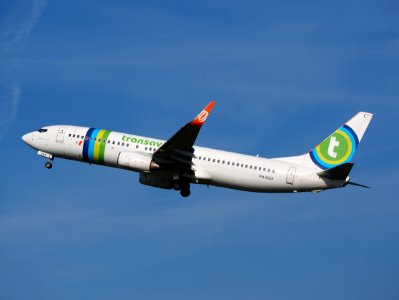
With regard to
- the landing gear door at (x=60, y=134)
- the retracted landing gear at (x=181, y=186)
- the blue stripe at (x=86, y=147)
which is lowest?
the retracted landing gear at (x=181, y=186)

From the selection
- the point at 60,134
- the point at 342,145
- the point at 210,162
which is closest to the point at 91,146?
the point at 60,134

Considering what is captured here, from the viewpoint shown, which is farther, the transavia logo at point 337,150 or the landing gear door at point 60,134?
the landing gear door at point 60,134

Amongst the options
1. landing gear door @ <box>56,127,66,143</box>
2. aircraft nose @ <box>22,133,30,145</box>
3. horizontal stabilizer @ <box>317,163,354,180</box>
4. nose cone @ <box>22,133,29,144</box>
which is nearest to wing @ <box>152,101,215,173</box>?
landing gear door @ <box>56,127,66,143</box>

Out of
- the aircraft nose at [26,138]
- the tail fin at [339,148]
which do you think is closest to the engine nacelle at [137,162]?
the tail fin at [339,148]

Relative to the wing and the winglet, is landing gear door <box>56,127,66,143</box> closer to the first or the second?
the wing

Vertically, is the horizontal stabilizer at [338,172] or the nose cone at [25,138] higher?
the nose cone at [25,138]

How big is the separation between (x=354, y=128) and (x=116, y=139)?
828 inches

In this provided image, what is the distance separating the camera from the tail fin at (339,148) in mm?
60969

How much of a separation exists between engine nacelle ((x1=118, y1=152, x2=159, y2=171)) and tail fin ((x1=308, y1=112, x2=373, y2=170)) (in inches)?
551

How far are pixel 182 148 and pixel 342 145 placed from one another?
1416cm

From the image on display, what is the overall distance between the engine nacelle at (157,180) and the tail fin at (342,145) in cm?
1271

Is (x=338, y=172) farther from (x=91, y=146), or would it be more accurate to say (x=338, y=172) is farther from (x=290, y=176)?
(x=91, y=146)

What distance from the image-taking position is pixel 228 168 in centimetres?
5975

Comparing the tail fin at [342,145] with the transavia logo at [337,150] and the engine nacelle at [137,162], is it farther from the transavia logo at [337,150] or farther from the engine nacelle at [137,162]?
the engine nacelle at [137,162]
